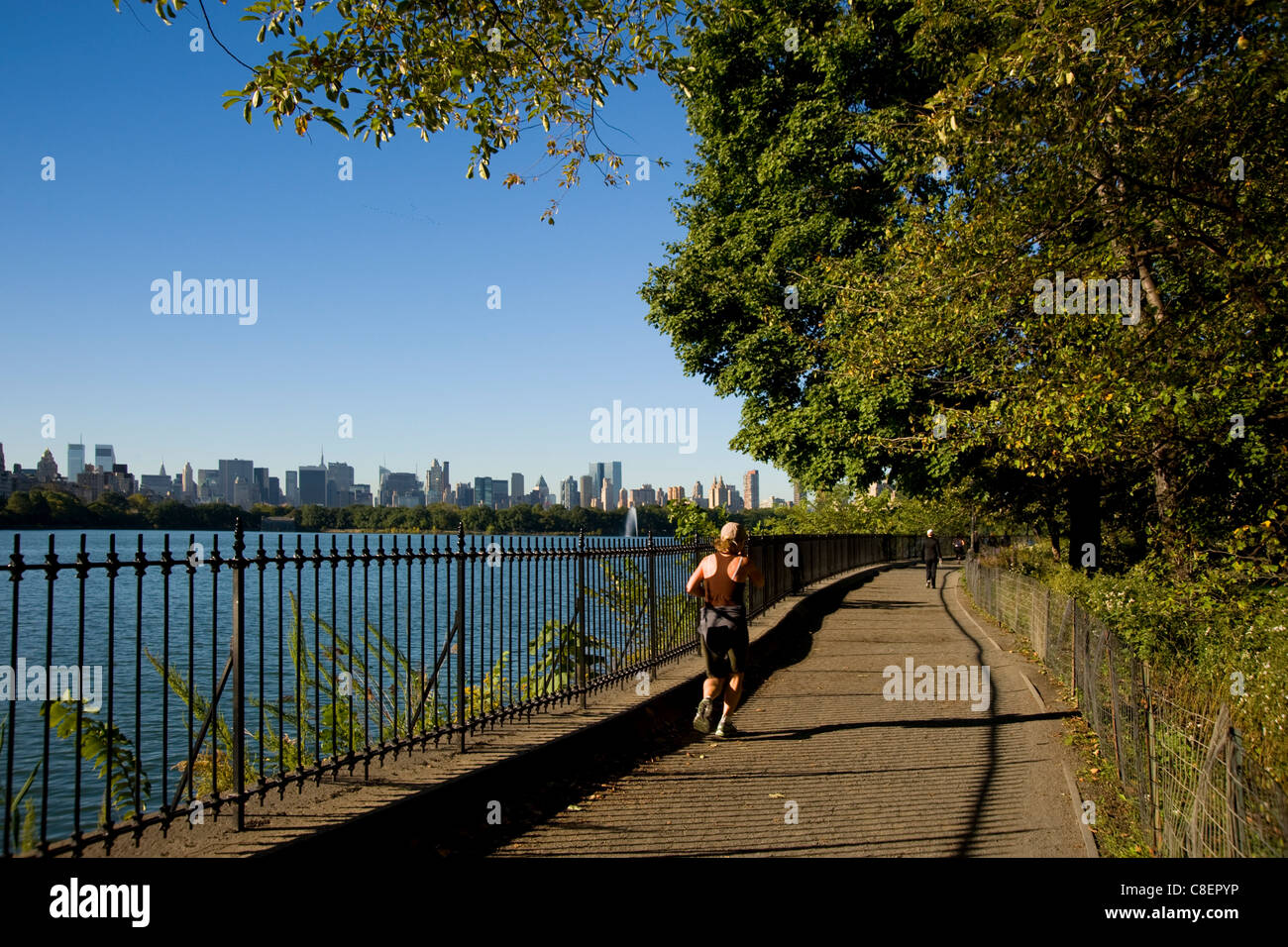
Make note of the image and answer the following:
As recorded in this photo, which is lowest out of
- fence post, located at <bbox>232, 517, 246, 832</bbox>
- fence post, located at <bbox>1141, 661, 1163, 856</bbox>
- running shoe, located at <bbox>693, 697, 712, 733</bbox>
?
running shoe, located at <bbox>693, 697, 712, 733</bbox>

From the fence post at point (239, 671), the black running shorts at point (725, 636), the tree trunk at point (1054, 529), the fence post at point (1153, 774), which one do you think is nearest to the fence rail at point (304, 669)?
the fence post at point (239, 671)

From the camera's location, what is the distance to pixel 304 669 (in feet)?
20.4

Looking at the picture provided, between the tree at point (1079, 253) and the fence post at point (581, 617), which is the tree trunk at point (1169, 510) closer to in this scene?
the tree at point (1079, 253)

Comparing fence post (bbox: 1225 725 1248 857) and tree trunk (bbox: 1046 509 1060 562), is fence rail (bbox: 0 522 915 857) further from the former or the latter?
tree trunk (bbox: 1046 509 1060 562)

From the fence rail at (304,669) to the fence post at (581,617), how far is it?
0.02 metres

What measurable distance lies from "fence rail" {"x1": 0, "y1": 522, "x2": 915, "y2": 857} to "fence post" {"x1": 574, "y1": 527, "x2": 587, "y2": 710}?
21mm

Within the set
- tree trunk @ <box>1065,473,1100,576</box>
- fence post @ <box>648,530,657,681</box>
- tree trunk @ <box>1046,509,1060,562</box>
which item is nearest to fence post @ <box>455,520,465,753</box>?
fence post @ <box>648,530,657,681</box>

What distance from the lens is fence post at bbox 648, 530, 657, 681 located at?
34.6ft

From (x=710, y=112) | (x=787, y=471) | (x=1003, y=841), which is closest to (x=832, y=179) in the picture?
(x=710, y=112)

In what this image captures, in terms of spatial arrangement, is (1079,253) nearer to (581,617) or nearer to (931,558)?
(581,617)

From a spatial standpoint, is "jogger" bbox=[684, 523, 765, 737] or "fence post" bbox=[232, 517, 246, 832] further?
"jogger" bbox=[684, 523, 765, 737]

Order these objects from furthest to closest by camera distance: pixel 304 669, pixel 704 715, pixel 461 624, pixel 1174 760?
pixel 704 715 < pixel 461 624 < pixel 304 669 < pixel 1174 760

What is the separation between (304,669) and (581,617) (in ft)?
10.4

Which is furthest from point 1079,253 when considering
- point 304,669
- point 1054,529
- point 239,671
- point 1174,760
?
point 1054,529
